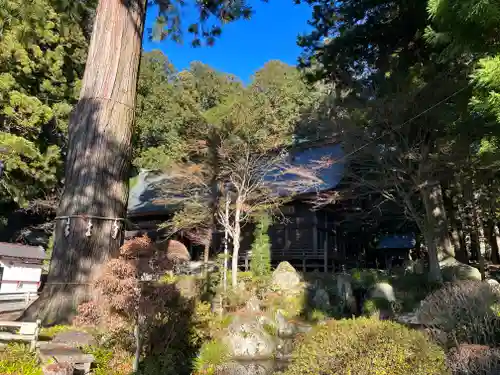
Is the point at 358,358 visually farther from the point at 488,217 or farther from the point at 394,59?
the point at 488,217

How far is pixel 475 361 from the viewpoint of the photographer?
491 centimetres

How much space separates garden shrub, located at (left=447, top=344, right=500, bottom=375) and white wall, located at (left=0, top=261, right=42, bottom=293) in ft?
39.5

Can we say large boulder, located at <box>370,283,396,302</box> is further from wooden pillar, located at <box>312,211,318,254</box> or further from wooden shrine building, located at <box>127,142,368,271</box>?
wooden pillar, located at <box>312,211,318,254</box>

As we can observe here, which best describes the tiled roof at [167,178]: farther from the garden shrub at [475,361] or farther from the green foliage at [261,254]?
the garden shrub at [475,361]

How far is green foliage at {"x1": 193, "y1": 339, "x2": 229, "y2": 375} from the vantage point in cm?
680

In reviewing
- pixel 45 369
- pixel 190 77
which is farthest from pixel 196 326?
pixel 190 77

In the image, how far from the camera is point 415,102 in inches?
504

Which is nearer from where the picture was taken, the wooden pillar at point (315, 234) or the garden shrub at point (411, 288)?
the garden shrub at point (411, 288)

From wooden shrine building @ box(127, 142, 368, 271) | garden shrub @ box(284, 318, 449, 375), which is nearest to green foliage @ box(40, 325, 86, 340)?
garden shrub @ box(284, 318, 449, 375)

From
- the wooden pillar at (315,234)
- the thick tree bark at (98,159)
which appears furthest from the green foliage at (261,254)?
the thick tree bark at (98,159)

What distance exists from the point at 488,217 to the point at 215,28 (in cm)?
1716

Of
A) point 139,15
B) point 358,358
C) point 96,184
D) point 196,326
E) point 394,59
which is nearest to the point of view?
point 358,358

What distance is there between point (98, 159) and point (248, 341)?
203 inches

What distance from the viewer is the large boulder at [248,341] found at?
842cm
